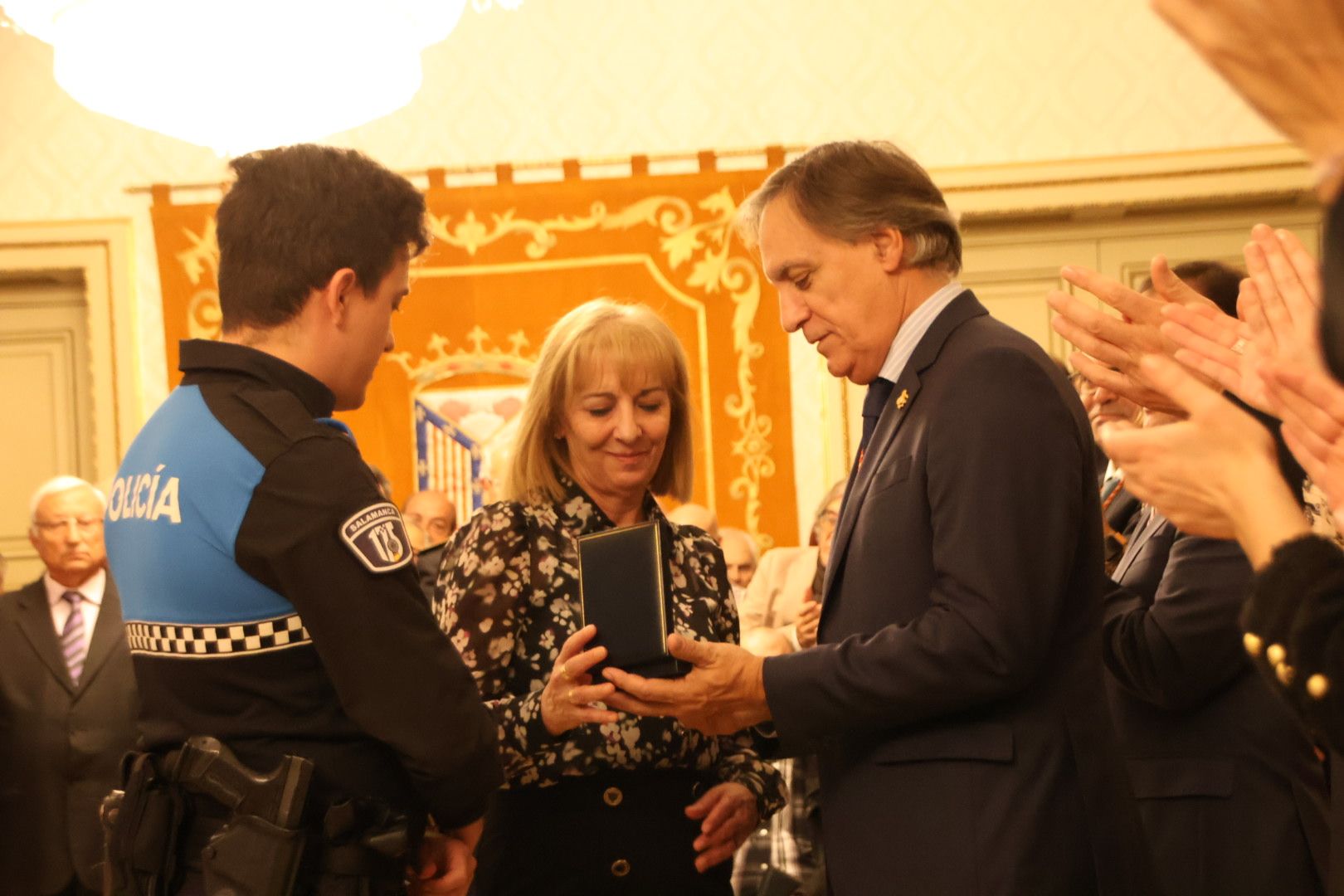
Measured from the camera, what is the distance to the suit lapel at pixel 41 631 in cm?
479

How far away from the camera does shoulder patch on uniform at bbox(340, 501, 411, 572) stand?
5.62ft

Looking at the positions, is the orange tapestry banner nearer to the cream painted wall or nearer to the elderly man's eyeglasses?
the cream painted wall

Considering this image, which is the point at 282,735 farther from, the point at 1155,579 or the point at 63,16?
the point at 63,16

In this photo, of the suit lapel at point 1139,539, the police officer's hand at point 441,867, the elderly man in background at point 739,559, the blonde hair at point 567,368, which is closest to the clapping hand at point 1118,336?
the suit lapel at point 1139,539

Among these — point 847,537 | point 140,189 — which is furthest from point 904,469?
point 140,189

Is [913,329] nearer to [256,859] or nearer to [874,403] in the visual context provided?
[874,403]

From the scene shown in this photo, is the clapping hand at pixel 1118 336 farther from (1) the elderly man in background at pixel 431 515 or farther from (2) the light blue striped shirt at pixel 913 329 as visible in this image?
(1) the elderly man in background at pixel 431 515

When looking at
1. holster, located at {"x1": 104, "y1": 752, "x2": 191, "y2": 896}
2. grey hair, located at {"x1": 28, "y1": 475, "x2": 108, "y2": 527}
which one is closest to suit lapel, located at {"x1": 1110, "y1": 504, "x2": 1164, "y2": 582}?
holster, located at {"x1": 104, "y1": 752, "x2": 191, "y2": 896}

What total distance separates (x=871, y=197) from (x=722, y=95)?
4.96 m

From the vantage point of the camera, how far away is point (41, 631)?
4.88 meters

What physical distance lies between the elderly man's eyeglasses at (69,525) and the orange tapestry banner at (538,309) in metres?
1.69

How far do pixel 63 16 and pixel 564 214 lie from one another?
112 inches

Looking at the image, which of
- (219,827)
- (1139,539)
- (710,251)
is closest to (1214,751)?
(1139,539)

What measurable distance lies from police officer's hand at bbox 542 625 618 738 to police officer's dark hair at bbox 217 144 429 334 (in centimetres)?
67
